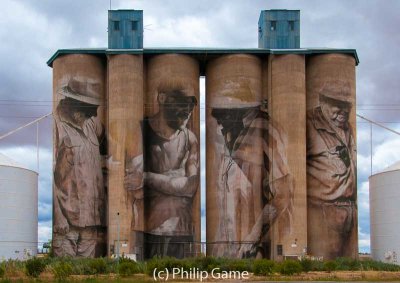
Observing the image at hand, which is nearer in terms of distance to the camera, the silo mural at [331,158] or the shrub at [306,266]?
the shrub at [306,266]

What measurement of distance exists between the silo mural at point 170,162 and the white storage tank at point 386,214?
61.6 feet

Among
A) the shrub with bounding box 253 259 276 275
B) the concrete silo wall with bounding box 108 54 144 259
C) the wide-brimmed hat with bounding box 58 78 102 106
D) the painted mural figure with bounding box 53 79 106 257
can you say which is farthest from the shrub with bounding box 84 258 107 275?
the wide-brimmed hat with bounding box 58 78 102 106

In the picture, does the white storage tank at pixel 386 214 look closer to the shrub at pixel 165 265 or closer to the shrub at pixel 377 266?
the shrub at pixel 377 266

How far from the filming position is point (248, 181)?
255ft

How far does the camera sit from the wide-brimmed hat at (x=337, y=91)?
258 ft

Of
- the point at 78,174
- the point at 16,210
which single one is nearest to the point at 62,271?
the point at 16,210

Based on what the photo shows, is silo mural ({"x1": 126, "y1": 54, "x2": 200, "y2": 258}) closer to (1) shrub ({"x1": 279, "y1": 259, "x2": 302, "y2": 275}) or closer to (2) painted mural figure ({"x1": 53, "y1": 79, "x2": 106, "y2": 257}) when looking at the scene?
(2) painted mural figure ({"x1": 53, "y1": 79, "x2": 106, "y2": 257})

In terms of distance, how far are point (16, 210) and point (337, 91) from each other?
118 feet

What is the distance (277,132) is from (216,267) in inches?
1055

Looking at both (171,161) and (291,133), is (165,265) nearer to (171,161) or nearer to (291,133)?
(171,161)

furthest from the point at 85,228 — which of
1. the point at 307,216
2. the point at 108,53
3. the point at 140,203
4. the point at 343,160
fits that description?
the point at 343,160

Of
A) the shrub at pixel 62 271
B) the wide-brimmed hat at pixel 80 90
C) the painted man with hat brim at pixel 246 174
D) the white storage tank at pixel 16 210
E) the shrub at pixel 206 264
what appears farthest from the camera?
the wide-brimmed hat at pixel 80 90

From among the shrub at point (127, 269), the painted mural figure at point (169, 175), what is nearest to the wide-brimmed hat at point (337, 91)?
the painted mural figure at point (169, 175)

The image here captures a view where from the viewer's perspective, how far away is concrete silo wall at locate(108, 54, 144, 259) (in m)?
73.8
